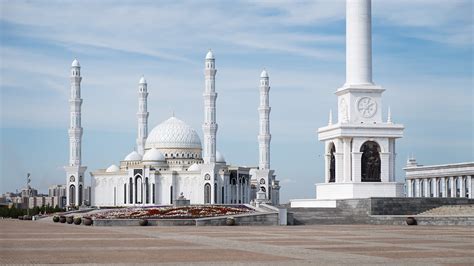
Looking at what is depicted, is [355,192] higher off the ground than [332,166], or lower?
lower

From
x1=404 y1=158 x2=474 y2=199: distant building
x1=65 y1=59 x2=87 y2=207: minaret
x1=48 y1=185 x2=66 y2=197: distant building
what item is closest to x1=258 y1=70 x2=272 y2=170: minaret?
x1=404 y1=158 x2=474 y2=199: distant building

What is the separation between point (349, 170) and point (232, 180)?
5876 centimetres

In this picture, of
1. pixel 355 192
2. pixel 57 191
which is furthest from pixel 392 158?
pixel 57 191

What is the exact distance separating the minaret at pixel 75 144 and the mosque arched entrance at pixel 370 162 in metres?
59.3

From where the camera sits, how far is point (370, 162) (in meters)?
56.9

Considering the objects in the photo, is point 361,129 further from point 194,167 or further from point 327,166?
point 194,167

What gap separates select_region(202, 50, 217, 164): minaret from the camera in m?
106

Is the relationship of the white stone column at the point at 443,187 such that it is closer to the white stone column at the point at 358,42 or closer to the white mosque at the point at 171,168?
the white mosque at the point at 171,168

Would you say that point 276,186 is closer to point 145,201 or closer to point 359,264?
point 145,201

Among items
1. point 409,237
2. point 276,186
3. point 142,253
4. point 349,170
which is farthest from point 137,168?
point 142,253

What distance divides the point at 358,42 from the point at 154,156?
193ft

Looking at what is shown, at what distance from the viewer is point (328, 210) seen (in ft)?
171

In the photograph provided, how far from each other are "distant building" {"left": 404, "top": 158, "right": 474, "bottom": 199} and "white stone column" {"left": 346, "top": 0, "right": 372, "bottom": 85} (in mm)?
29405

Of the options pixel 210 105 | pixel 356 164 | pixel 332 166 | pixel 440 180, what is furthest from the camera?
pixel 210 105
